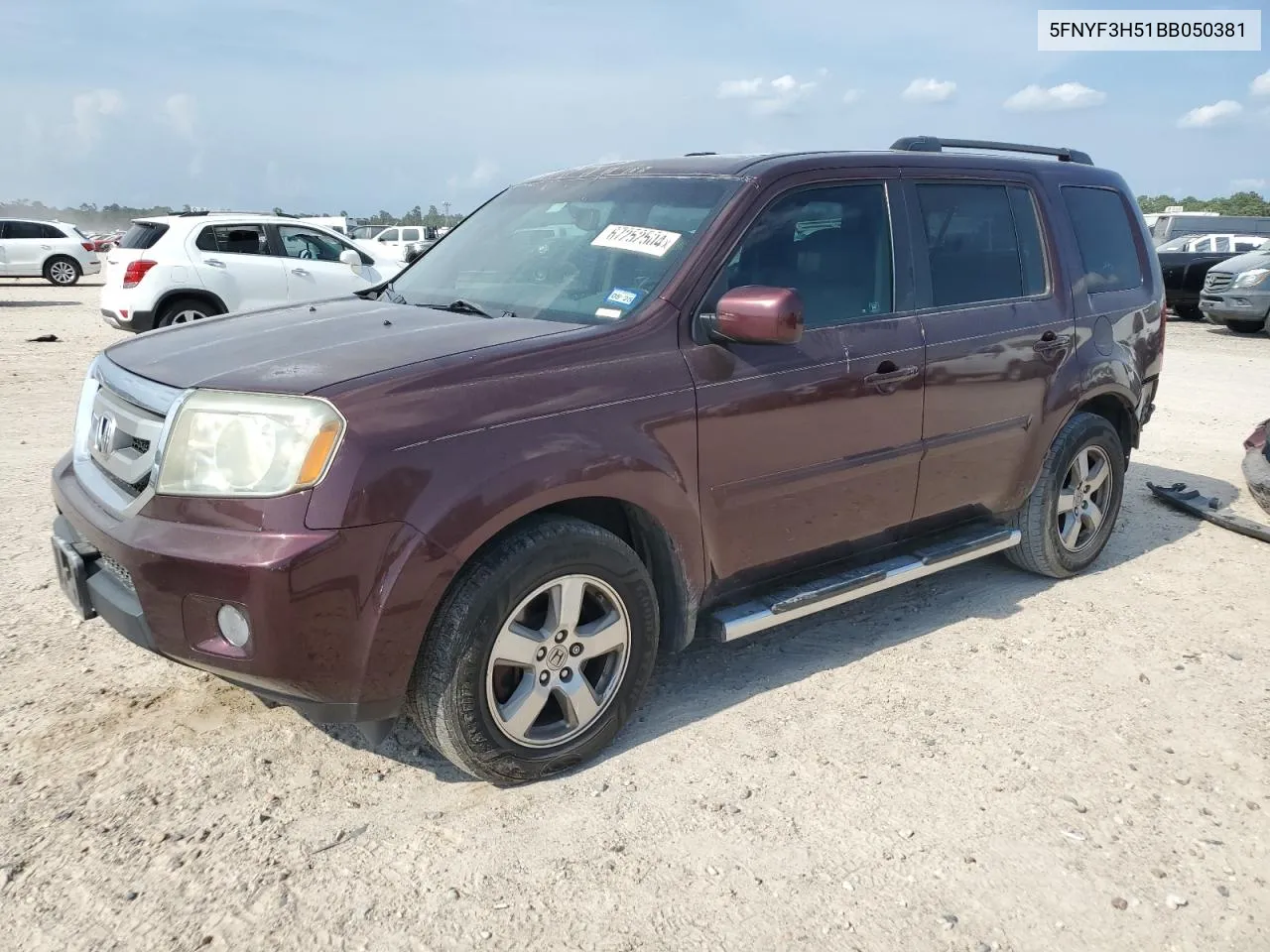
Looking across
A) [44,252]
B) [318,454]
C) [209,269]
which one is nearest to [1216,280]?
[209,269]

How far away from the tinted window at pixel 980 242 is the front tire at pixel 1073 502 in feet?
2.51

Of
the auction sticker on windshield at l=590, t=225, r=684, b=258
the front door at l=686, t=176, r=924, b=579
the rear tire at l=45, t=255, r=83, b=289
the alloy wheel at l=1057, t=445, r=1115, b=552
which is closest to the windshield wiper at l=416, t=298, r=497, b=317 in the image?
the auction sticker on windshield at l=590, t=225, r=684, b=258

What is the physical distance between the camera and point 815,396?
3555 mm

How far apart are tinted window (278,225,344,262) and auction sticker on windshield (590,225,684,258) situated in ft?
30.8

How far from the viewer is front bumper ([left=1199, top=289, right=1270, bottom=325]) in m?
15.5

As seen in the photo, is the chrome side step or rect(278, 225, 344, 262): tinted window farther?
rect(278, 225, 344, 262): tinted window

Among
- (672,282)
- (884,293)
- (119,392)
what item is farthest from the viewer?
(884,293)

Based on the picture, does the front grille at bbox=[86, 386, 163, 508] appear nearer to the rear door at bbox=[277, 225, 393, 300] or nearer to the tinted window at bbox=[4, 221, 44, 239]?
the rear door at bbox=[277, 225, 393, 300]

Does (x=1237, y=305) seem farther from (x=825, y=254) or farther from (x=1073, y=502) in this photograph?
(x=825, y=254)

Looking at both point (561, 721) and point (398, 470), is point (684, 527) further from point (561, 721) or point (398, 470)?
point (398, 470)

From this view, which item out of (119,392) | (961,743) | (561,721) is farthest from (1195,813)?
(119,392)

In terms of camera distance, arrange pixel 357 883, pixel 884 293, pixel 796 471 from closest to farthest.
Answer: pixel 357 883 → pixel 796 471 → pixel 884 293

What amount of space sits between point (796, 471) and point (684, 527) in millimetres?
537

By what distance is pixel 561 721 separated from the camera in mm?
3146
